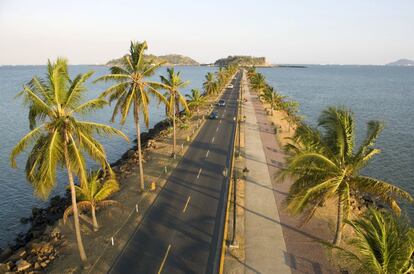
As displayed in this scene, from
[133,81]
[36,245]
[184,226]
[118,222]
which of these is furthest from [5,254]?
[133,81]

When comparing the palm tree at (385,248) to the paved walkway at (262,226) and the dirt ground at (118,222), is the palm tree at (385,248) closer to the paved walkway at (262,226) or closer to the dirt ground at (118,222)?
the paved walkway at (262,226)

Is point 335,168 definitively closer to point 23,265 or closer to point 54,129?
point 54,129

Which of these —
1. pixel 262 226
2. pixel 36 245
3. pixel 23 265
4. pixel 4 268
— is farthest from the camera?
Answer: pixel 262 226

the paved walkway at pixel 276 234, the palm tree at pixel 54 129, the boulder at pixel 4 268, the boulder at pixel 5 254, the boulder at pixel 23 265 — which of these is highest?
the palm tree at pixel 54 129

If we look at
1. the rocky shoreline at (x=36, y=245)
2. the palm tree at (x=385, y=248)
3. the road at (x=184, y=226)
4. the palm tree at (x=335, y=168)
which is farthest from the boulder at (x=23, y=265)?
the palm tree at (x=385, y=248)

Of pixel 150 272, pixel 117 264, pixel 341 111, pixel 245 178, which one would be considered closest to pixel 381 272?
pixel 341 111

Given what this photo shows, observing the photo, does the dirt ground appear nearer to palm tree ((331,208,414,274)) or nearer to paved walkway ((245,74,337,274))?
paved walkway ((245,74,337,274))

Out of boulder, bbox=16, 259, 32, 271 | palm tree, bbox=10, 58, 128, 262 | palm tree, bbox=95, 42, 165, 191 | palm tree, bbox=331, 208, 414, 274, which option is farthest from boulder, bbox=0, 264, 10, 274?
palm tree, bbox=331, 208, 414, 274
